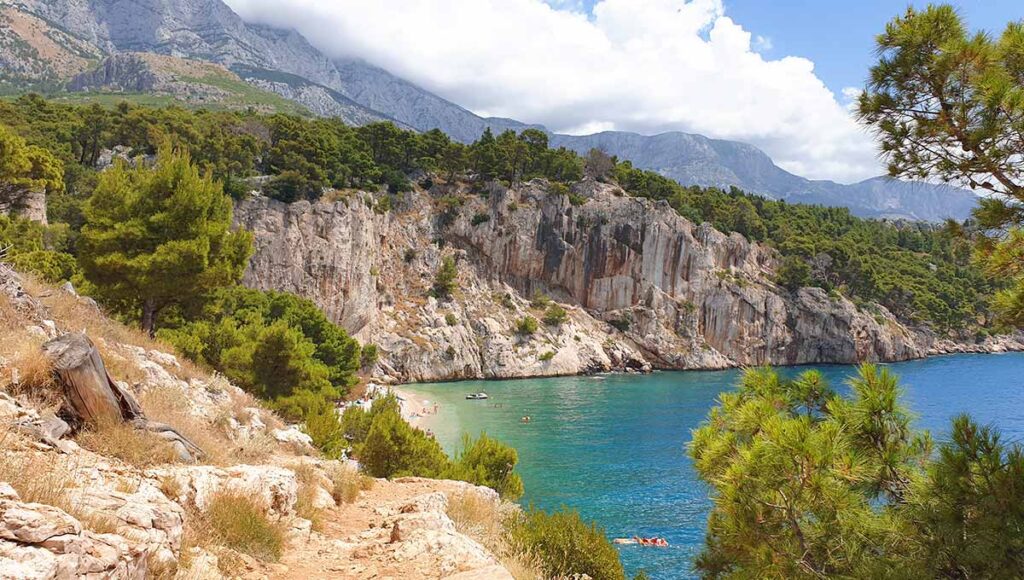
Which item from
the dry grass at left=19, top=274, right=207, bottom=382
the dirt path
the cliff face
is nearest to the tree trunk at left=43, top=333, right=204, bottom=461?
the dirt path

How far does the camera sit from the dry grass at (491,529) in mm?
5910

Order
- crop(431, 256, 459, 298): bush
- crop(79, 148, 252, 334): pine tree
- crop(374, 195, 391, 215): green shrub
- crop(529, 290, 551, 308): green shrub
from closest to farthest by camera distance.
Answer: crop(79, 148, 252, 334): pine tree, crop(374, 195, 391, 215): green shrub, crop(431, 256, 459, 298): bush, crop(529, 290, 551, 308): green shrub

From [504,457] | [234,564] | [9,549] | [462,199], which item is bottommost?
[504,457]

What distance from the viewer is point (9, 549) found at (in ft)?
8.25

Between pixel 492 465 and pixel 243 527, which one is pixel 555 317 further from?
pixel 243 527

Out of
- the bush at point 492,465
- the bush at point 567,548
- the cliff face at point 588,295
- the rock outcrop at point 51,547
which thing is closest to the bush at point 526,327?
the cliff face at point 588,295

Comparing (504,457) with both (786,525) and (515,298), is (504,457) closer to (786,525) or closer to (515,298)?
(786,525)

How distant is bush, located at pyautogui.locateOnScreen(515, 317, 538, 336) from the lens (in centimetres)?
6431

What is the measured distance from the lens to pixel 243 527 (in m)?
4.99

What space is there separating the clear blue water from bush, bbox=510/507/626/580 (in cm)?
189

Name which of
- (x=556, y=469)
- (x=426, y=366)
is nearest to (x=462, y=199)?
(x=426, y=366)

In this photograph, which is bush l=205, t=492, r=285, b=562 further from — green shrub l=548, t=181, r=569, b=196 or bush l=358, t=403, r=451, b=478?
green shrub l=548, t=181, r=569, b=196

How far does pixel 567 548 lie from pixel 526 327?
188ft

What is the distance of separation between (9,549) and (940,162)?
687 centimetres
